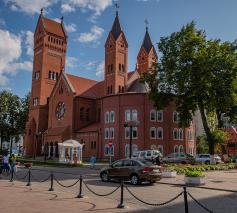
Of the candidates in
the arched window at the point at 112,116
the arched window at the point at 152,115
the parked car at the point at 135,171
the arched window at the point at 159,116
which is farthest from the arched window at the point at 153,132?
the parked car at the point at 135,171

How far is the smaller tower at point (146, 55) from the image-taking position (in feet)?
237

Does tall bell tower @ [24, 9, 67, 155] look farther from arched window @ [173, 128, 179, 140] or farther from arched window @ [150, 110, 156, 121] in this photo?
arched window @ [173, 128, 179, 140]

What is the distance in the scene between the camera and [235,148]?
68250 mm

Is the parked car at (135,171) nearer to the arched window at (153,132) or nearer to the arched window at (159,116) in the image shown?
the arched window at (153,132)

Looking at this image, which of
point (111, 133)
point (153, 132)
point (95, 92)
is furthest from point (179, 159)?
point (95, 92)

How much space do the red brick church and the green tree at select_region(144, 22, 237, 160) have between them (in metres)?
7.94

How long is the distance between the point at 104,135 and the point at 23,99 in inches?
1306

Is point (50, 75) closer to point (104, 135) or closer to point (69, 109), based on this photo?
point (69, 109)

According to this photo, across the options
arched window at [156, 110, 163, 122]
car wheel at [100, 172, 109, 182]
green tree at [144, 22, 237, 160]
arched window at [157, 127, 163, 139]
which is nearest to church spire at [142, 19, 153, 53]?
arched window at [156, 110, 163, 122]

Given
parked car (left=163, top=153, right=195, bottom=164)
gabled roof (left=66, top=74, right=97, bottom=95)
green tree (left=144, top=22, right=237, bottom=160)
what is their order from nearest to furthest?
1. green tree (left=144, top=22, right=237, bottom=160)
2. parked car (left=163, top=153, right=195, bottom=164)
3. gabled roof (left=66, top=74, right=97, bottom=95)

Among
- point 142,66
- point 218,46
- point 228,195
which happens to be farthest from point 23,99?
point 228,195

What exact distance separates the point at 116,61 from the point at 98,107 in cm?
1027

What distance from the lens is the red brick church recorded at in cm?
5381

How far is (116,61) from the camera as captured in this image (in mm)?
60812
